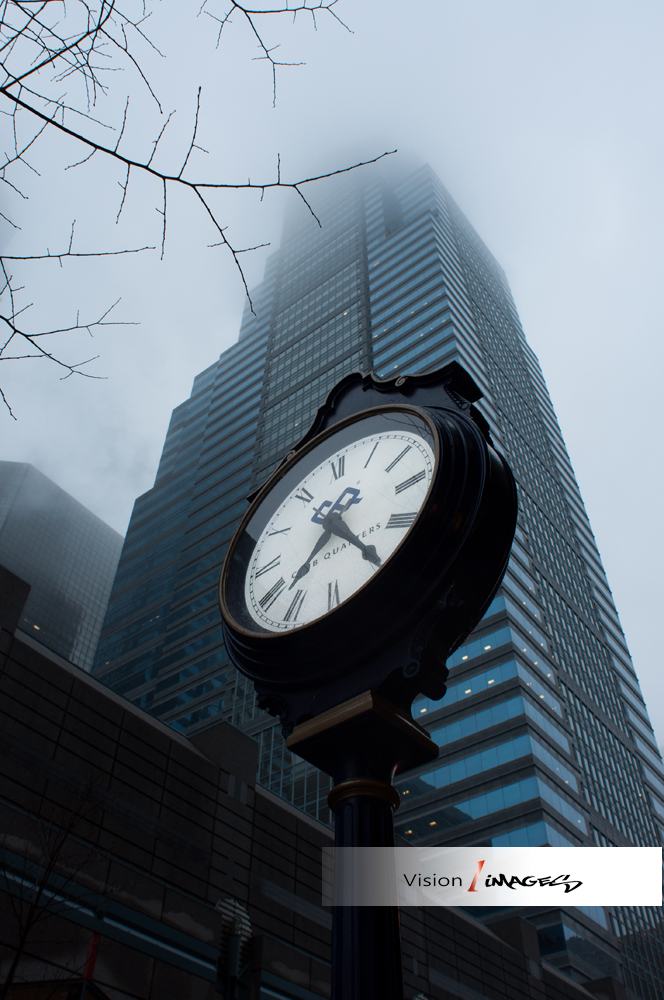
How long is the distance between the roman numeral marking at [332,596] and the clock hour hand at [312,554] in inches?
10.6

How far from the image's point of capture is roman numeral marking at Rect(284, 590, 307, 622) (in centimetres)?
386

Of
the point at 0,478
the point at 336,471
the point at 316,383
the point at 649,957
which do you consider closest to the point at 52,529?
the point at 0,478

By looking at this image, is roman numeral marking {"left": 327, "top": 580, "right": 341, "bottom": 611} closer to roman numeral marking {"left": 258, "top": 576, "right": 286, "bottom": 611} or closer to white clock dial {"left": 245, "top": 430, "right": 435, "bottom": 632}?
white clock dial {"left": 245, "top": 430, "right": 435, "bottom": 632}

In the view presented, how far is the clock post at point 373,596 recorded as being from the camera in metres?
3.05

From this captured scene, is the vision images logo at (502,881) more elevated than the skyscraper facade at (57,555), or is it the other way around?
the skyscraper facade at (57,555)

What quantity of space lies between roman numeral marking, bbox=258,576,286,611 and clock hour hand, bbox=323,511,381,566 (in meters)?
0.41

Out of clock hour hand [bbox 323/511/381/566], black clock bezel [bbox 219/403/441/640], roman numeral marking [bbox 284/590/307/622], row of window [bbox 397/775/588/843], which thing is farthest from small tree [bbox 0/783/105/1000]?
row of window [bbox 397/775/588/843]

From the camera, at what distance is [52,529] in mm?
143000

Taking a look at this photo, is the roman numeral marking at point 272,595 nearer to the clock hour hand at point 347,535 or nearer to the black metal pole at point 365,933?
the clock hour hand at point 347,535

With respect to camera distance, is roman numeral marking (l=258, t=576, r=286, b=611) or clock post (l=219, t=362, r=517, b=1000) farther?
roman numeral marking (l=258, t=576, r=286, b=611)

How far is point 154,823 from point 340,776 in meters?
12.6

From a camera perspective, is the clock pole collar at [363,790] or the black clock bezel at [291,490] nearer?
the clock pole collar at [363,790]

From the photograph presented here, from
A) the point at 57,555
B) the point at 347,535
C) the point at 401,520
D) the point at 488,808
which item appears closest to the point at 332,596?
the point at 347,535
